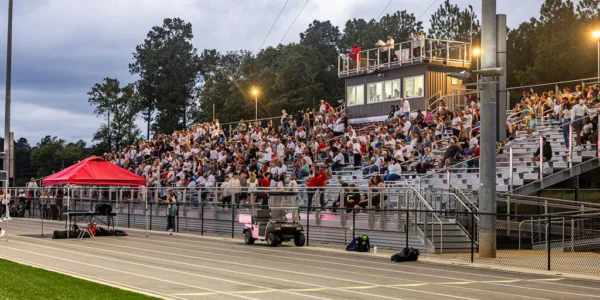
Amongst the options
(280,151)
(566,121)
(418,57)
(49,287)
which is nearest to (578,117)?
(566,121)

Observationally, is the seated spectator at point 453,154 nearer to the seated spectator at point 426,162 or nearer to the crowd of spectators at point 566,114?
the seated spectator at point 426,162

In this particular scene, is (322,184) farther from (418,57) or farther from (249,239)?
(418,57)

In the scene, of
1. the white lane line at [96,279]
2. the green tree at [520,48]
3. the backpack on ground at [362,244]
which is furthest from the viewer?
the green tree at [520,48]

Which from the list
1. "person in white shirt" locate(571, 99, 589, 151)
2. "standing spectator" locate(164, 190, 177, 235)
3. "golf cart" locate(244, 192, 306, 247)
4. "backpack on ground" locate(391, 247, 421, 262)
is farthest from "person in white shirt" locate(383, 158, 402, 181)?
"standing spectator" locate(164, 190, 177, 235)

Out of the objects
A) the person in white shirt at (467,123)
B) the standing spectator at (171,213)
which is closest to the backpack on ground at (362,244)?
the person in white shirt at (467,123)

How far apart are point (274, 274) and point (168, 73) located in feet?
320

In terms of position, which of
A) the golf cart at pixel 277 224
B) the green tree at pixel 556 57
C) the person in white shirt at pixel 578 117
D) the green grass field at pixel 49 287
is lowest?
the green grass field at pixel 49 287

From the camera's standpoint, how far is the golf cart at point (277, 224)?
26.7m

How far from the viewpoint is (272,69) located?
318 feet

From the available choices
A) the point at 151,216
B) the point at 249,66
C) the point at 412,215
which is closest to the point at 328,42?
the point at 249,66

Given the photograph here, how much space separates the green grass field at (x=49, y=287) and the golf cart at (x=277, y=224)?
1070 centimetres

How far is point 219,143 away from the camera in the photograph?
4828 centimetres

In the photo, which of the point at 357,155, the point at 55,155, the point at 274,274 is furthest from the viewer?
the point at 55,155

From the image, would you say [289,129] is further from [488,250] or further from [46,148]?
[46,148]
